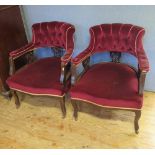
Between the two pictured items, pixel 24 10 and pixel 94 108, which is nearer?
pixel 94 108

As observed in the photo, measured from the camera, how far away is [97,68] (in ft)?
6.81

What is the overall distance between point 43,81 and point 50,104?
0.48 metres

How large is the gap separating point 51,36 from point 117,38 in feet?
2.37

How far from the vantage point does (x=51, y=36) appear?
2.30 metres

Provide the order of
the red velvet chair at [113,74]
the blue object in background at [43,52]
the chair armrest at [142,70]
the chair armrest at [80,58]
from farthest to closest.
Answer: the blue object in background at [43,52] < the chair armrest at [80,58] < the red velvet chair at [113,74] < the chair armrest at [142,70]

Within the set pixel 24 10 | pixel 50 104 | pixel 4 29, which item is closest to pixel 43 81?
pixel 50 104

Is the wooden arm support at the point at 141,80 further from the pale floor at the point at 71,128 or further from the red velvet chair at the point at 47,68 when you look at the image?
the red velvet chair at the point at 47,68

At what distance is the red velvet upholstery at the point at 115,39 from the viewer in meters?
1.92

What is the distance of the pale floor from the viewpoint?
6.16 ft

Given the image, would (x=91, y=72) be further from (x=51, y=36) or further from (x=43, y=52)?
(x=43, y=52)

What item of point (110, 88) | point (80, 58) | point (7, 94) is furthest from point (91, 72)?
point (7, 94)

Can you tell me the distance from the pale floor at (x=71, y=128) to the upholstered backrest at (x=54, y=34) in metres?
0.66

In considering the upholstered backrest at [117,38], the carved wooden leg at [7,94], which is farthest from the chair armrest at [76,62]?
the carved wooden leg at [7,94]
